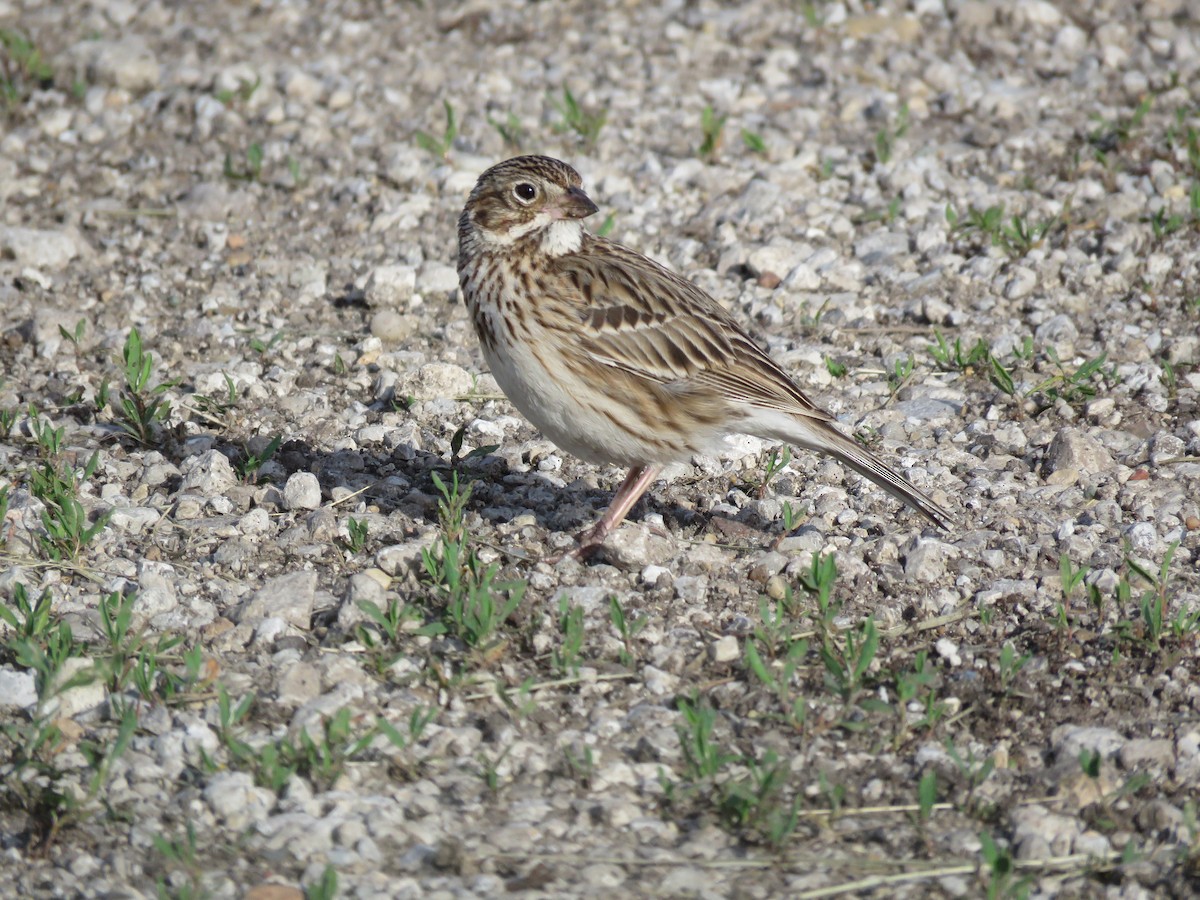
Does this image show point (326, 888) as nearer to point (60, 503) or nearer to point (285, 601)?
point (285, 601)

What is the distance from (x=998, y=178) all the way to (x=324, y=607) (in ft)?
18.4

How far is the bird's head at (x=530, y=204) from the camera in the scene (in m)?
6.35

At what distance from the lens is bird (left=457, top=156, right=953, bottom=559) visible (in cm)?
609

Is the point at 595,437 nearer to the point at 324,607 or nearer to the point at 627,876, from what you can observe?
the point at 324,607

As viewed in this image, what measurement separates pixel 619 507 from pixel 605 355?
2.11ft

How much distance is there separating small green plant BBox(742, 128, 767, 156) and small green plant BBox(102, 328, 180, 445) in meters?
4.01

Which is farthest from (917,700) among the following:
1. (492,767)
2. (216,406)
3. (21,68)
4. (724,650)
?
(21,68)

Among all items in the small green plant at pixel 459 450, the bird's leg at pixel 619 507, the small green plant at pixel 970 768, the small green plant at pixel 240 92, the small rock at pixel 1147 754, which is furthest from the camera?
the small green plant at pixel 240 92

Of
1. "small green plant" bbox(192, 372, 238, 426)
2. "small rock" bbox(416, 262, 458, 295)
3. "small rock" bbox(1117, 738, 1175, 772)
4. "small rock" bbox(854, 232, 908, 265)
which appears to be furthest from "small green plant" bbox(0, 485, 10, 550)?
"small rock" bbox(854, 232, 908, 265)

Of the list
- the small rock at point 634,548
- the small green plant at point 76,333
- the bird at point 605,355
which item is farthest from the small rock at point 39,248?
the small rock at point 634,548

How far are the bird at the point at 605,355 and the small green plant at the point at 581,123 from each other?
10.5ft

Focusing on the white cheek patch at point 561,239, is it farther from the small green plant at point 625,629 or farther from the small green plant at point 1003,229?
the small green plant at point 1003,229

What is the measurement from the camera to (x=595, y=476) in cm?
703

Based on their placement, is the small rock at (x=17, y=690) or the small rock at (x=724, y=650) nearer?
the small rock at (x=17, y=690)
